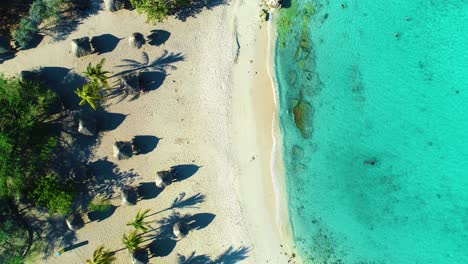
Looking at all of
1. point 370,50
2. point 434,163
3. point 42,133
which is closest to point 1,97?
point 42,133

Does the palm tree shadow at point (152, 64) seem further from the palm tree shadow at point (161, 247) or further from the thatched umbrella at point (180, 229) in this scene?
the palm tree shadow at point (161, 247)

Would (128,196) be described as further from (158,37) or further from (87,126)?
(158,37)

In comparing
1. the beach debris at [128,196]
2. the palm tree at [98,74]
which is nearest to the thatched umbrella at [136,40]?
the palm tree at [98,74]

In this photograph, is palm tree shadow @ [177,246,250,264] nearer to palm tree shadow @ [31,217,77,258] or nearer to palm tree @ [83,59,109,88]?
palm tree shadow @ [31,217,77,258]

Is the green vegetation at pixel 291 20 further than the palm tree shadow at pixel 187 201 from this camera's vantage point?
Yes

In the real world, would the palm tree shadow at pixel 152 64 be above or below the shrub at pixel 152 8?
below

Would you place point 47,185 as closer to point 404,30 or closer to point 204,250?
point 204,250
